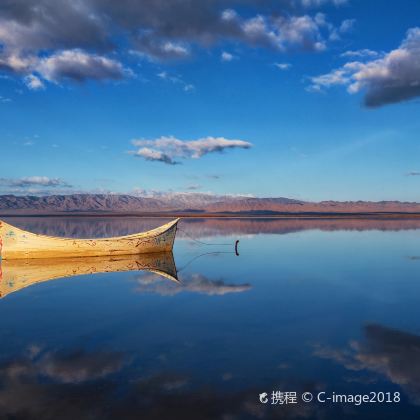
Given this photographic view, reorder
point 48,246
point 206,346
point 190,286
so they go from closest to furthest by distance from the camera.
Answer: point 206,346, point 190,286, point 48,246

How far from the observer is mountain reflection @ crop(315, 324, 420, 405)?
677 cm

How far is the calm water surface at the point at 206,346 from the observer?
589cm

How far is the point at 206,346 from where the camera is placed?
844 centimetres

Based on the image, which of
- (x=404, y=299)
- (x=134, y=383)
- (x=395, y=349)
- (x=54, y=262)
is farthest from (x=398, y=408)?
(x=54, y=262)

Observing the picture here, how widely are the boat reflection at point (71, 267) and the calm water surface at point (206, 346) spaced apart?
1314mm

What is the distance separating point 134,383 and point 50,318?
5486 mm

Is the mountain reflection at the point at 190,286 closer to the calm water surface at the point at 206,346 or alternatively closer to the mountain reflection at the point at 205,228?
the calm water surface at the point at 206,346

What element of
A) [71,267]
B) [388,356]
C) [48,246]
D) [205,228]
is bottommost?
[71,267]

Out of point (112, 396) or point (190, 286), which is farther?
point (190, 286)

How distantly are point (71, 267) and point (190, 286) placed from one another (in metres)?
8.84

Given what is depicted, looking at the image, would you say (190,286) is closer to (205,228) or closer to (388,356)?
→ (388,356)

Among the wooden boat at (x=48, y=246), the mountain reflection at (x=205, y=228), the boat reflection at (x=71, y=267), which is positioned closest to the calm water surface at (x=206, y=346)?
the boat reflection at (x=71, y=267)

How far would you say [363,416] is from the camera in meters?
5.60

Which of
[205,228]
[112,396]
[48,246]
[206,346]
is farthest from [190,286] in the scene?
[205,228]
